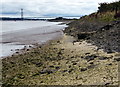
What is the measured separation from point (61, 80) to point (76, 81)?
68 cm

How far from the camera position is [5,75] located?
10406 millimetres

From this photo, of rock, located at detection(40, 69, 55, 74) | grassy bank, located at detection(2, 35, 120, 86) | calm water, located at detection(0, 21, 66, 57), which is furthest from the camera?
calm water, located at detection(0, 21, 66, 57)

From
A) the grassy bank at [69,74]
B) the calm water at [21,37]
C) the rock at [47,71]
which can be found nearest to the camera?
the grassy bank at [69,74]

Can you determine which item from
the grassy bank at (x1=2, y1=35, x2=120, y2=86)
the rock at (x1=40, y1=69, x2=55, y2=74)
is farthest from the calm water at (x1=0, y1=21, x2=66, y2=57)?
the rock at (x1=40, y1=69, x2=55, y2=74)

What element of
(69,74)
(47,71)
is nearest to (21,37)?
(47,71)

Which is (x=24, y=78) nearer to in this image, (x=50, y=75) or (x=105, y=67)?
(x=50, y=75)

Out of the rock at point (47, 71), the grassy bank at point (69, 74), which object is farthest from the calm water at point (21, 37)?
the rock at point (47, 71)

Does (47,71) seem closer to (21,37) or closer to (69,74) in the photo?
(69,74)

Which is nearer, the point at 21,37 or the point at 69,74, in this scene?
the point at 69,74

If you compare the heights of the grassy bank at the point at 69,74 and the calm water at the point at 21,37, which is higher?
the grassy bank at the point at 69,74

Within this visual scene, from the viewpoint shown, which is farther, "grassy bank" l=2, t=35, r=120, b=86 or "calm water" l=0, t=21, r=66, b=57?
"calm water" l=0, t=21, r=66, b=57

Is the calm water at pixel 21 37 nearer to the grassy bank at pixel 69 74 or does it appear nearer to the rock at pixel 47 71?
the grassy bank at pixel 69 74

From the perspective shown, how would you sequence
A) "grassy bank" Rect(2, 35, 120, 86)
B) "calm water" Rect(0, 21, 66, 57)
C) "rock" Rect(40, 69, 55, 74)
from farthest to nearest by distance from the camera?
"calm water" Rect(0, 21, 66, 57) < "rock" Rect(40, 69, 55, 74) < "grassy bank" Rect(2, 35, 120, 86)

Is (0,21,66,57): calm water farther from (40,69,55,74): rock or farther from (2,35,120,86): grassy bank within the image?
(40,69,55,74): rock
